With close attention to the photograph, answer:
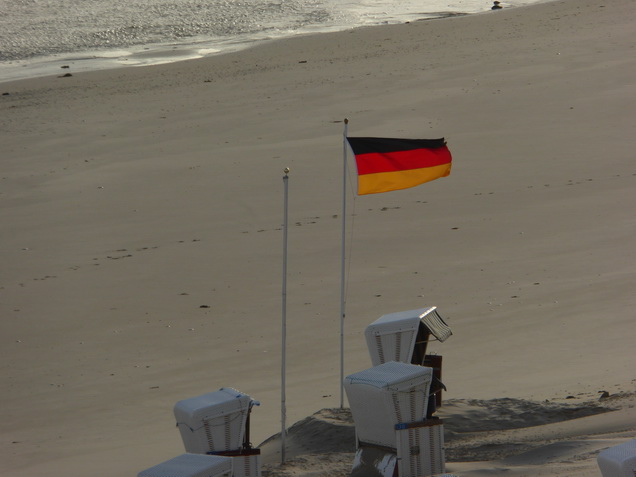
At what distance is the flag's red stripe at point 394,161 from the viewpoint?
30.6 ft

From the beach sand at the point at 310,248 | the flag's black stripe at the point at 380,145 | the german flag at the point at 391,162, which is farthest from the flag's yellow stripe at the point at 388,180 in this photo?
the beach sand at the point at 310,248

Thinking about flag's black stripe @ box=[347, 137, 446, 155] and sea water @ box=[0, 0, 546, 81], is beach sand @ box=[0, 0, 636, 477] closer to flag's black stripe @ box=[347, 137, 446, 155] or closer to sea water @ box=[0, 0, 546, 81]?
flag's black stripe @ box=[347, 137, 446, 155]

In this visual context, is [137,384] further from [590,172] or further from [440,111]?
[440,111]

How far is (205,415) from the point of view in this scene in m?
6.85

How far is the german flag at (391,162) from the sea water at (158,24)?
1851 centimetres

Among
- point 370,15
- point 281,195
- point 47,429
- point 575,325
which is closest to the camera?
point 47,429

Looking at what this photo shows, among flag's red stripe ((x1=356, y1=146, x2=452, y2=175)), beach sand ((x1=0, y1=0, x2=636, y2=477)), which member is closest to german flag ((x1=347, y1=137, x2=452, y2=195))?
flag's red stripe ((x1=356, y1=146, x2=452, y2=175))

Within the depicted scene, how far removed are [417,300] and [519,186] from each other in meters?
4.92

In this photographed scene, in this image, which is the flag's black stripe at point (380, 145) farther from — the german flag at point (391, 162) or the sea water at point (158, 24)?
the sea water at point (158, 24)

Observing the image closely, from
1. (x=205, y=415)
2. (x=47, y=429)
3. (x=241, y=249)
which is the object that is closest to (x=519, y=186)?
(x=241, y=249)

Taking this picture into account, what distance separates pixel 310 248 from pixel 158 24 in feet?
65.2

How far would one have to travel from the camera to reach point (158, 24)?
106 feet

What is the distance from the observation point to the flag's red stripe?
367 inches

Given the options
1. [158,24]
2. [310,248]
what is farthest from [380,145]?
[158,24]
